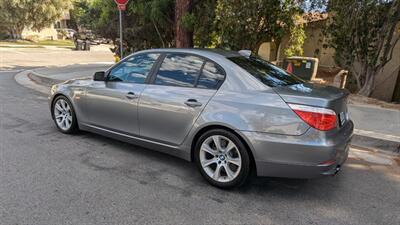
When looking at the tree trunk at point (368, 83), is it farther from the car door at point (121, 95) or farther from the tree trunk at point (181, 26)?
the car door at point (121, 95)

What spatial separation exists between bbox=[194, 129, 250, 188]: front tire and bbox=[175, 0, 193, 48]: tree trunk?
5867 mm

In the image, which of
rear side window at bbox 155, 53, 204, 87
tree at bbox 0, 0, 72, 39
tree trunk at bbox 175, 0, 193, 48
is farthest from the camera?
tree at bbox 0, 0, 72, 39

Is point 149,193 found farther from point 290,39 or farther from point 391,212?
point 290,39

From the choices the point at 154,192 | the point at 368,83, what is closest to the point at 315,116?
the point at 154,192

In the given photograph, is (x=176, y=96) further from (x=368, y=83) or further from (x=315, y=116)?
(x=368, y=83)

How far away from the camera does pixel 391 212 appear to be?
3236 mm

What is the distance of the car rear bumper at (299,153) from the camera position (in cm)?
313

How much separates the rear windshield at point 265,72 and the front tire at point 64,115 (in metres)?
2.76

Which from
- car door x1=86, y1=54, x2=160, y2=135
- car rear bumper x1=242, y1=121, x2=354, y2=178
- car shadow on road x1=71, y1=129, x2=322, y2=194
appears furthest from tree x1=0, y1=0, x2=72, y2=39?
car rear bumper x1=242, y1=121, x2=354, y2=178

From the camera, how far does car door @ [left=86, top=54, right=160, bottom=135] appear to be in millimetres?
4270

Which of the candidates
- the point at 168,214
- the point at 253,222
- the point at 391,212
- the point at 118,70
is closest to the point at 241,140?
the point at 253,222

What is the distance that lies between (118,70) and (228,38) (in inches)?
178

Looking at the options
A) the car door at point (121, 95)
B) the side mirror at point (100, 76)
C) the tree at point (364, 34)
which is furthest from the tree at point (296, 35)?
the side mirror at point (100, 76)

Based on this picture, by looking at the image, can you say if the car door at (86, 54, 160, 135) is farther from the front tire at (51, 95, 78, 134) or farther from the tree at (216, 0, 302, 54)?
the tree at (216, 0, 302, 54)
